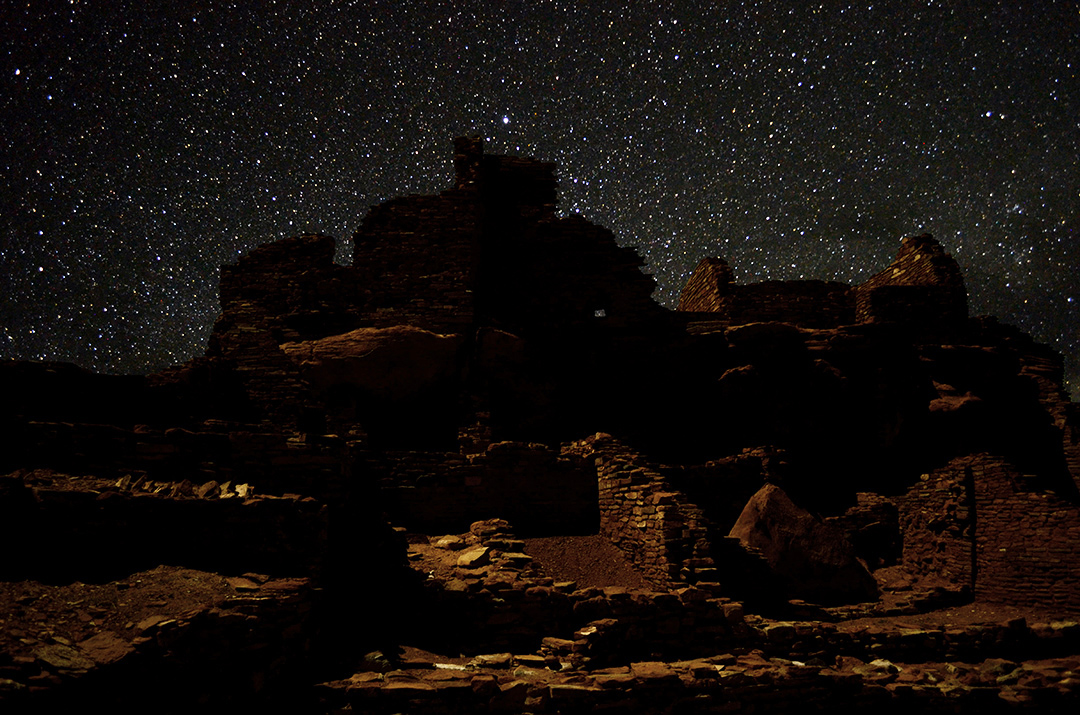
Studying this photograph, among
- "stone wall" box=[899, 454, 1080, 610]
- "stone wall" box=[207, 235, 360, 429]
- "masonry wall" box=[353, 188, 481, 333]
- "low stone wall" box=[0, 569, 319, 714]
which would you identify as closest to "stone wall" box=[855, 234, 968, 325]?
"stone wall" box=[899, 454, 1080, 610]

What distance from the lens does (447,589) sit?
7230 mm

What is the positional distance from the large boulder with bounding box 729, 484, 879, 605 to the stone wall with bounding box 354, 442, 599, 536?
3.12m

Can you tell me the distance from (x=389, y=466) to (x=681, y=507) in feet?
17.7

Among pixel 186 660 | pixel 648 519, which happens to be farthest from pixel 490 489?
pixel 186 660

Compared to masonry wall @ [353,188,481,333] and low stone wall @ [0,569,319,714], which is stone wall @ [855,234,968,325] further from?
low stone wall @ [0,569,319,714]

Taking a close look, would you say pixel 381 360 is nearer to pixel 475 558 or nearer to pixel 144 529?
pixel 475 558

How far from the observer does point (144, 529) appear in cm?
587

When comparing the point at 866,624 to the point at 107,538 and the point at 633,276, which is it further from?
the point at 107,538

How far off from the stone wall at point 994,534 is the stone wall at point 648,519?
22.5ft

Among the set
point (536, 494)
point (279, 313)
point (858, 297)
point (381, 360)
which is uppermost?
point (858, 297)

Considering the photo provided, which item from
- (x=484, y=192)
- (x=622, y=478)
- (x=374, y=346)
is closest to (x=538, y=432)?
(x=622, y=478)

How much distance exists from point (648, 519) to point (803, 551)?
351 cm

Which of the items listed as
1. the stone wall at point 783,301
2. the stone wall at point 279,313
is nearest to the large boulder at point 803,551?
the stone wall at point 783,301

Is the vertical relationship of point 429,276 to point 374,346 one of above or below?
above
